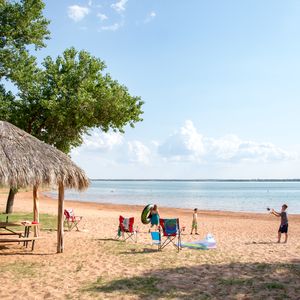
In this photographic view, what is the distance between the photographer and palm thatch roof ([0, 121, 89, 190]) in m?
9.20

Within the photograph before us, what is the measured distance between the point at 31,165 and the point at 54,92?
8168 mm

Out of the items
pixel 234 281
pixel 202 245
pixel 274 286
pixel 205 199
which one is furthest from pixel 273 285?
pixel 205 199

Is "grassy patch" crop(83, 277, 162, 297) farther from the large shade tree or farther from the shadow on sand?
the large shade tree

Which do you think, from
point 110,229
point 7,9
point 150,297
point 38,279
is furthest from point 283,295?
point 7,9

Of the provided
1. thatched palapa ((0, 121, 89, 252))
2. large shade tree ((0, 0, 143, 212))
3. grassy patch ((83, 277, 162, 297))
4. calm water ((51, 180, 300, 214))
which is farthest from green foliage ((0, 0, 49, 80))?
calm water ((51, 180, 300, 214))

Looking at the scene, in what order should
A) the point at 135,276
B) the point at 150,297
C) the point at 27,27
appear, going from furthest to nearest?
1. the point at 27,27
2. the point at 135,276
3. the point at 150,297

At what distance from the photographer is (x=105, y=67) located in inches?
747

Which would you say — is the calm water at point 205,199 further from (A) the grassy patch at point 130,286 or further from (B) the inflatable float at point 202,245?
(A) the grassy patch at point 130,286

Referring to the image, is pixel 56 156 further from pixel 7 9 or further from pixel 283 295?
pixel 7 9

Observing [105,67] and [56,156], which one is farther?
[105,67]

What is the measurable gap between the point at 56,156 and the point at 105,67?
9.58m

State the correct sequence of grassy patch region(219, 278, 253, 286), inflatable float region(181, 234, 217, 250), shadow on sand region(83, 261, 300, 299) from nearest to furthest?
1. shadow on sand region(83, 261, 300, 299)
2. grassy patch region(219, 278, 253, 286)
3. inflatable float region(181, 234, 217, 250)

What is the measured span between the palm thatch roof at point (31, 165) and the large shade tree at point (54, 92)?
639 cm

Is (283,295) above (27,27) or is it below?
below
